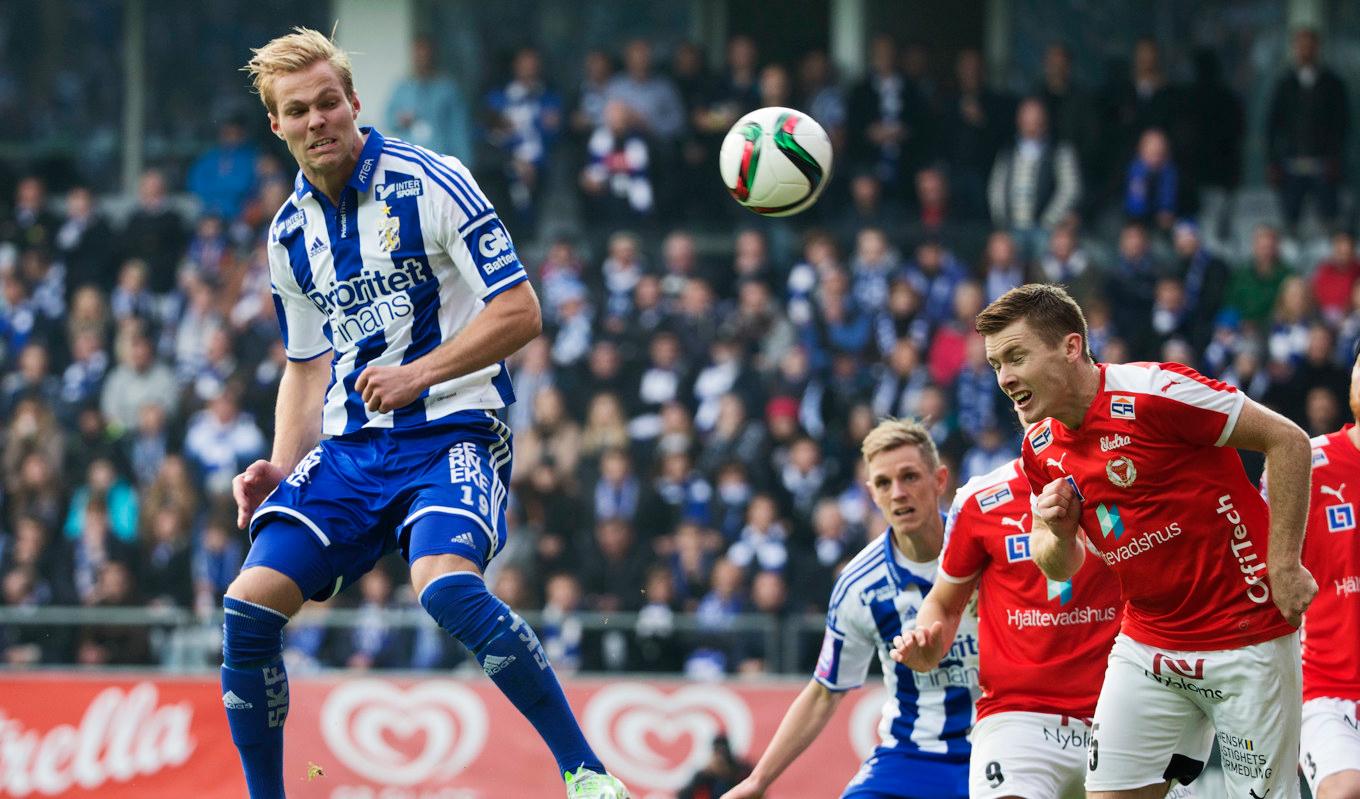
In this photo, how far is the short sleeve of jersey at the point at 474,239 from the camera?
6152 millimetres

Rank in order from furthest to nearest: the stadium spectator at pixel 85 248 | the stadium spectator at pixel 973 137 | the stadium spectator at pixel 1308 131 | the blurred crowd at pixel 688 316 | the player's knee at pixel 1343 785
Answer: the stadium spectator at pixel 85 248 → the stadium spectator at pixel 973 137 → the stadium spectator at pixel 1308 131 → the blurred crowd at pixel 688 316 → the player's knee at pixel 1343 785

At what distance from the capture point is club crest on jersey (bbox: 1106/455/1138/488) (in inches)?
245

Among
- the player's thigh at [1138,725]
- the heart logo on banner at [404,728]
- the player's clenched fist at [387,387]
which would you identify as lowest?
the heart logo on banner at [404,728]

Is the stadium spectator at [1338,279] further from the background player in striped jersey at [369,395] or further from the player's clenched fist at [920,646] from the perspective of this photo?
the background player in striped jersey at [369,395]

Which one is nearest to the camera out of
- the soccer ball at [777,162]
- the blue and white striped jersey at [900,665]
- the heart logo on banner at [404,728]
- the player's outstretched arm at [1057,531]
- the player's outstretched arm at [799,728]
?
the player's outstretched arm at [1057,531]

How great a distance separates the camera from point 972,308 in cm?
1519

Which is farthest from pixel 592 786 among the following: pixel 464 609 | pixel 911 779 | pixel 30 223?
pixel 30 223

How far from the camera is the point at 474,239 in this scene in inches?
244

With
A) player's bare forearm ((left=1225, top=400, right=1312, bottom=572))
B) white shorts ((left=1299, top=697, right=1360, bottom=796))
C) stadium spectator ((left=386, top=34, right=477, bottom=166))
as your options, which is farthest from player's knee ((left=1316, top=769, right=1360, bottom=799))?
stadium spectator ((left=386, top=34, right=477, bottom=166))

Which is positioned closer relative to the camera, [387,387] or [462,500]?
[387,387]

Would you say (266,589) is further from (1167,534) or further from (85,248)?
(85,248)

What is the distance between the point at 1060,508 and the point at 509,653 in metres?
1.90

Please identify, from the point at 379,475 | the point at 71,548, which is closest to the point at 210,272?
the point at 71,548

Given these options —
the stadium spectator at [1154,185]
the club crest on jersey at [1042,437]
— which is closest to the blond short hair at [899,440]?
the club crest on jersey at [1042,437]
